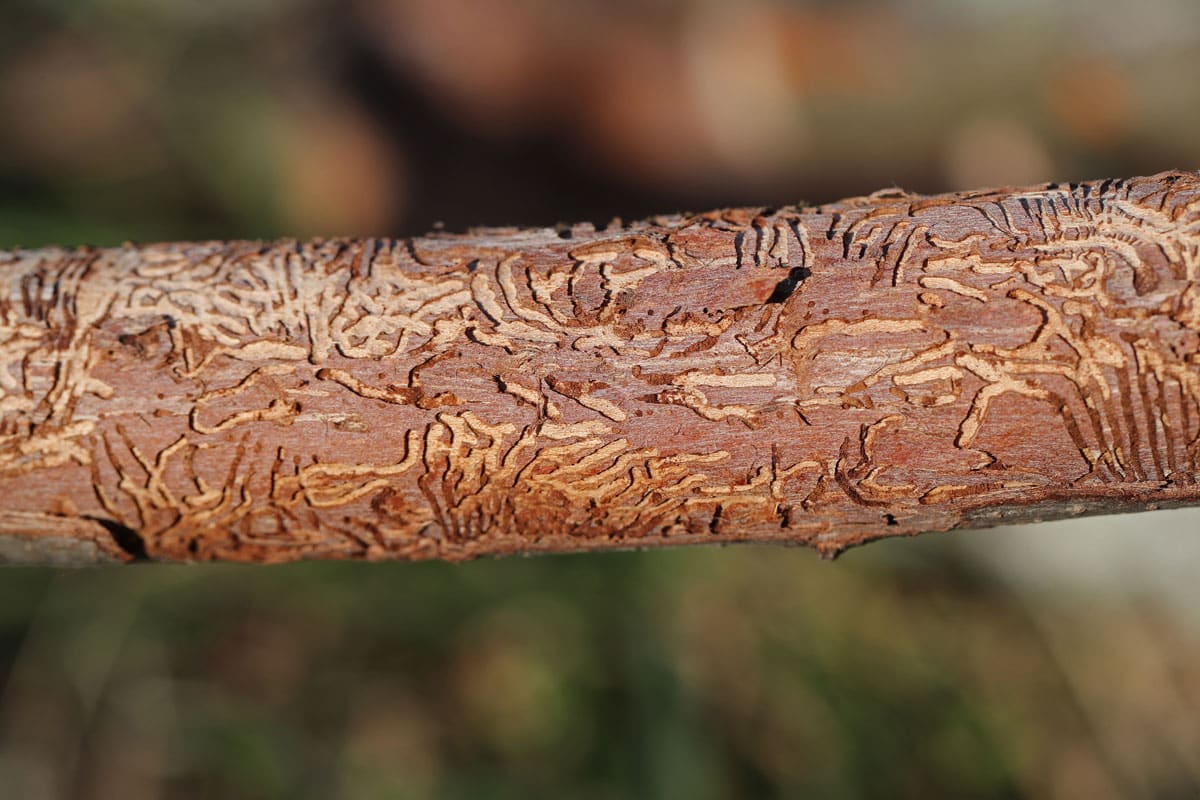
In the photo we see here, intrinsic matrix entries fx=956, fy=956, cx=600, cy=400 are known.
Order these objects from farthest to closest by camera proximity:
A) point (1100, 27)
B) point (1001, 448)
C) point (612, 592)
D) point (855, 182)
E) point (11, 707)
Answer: point (855, 182)
point (1100, 27)
point (612, 592)
point (11, 707)
point (1001, 448)

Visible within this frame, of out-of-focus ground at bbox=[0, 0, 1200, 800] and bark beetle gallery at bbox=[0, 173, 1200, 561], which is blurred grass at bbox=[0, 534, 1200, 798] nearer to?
out-of-focus ground at bbox=[0, 0, 1200, 800]

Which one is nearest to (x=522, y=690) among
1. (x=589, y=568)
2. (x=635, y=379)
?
(x=589, y=568)

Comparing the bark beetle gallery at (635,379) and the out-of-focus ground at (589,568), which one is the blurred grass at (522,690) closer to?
the out-of-focus ground at (589,568)

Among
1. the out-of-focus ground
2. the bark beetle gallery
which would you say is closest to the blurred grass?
the out-of-focus ground

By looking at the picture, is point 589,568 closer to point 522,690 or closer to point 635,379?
point 522,690

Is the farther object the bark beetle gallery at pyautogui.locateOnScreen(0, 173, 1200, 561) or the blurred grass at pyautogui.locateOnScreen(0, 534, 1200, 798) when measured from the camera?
the blurred grass at pyautogui.locateOnScreen(0, 534, 1200, 798)

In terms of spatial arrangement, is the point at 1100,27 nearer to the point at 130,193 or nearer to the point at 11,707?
the point at 130,193

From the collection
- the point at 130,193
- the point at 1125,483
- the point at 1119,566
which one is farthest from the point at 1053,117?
the point at 130,193
